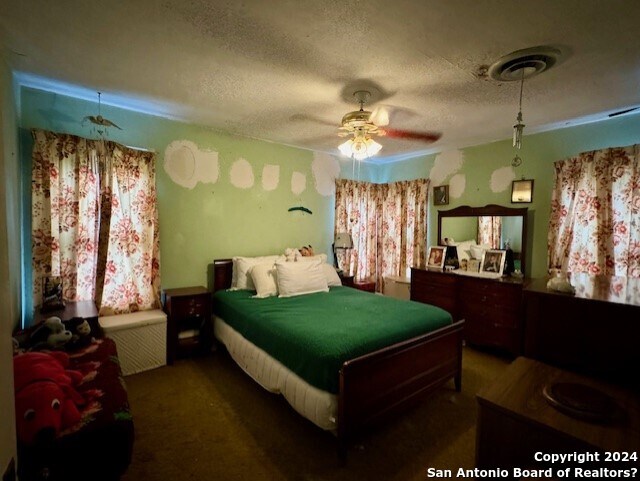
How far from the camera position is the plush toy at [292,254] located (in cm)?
361

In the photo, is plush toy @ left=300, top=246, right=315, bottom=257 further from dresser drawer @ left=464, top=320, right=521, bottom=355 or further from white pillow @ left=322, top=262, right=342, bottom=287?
dresser drawer @ left=464, top=320, right=521, bottom=355

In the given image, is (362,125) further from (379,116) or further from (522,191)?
(522,191)

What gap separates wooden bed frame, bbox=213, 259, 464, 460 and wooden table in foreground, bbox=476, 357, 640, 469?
661mm

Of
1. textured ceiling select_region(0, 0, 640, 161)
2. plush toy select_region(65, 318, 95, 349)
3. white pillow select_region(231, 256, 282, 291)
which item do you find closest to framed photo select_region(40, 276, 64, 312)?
plush toy select_region(65, 318, 95, 349)

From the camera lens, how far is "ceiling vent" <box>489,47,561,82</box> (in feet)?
5.76

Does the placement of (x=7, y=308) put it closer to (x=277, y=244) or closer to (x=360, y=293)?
(x=360, y=293)

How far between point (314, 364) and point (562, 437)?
118 centimetres

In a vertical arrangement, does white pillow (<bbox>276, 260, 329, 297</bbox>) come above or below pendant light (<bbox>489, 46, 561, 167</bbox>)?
below

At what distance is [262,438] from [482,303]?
2.59 metres

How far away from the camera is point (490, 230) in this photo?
3617 millimetres

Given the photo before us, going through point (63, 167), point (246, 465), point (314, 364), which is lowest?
point (246, 465)

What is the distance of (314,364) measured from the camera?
183 centimetres

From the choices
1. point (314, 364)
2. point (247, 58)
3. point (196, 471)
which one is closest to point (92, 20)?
point (247, 58)

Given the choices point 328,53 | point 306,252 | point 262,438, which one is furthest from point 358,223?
point 262,438
